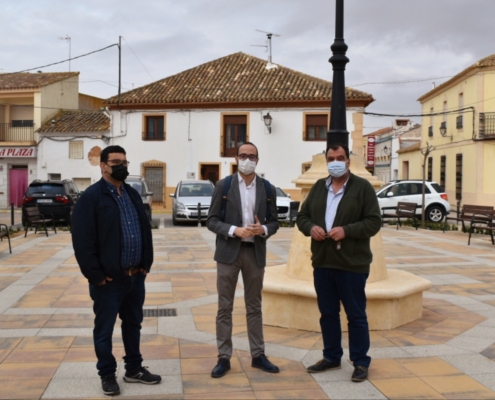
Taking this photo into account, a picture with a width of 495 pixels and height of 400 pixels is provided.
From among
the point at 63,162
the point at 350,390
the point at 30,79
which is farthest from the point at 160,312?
the point at 30,79

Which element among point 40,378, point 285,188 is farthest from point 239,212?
point 285,188

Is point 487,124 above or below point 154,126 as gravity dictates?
above

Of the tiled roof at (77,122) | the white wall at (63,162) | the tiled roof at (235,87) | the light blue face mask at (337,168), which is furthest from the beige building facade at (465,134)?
the light blue face mask at (337,168)

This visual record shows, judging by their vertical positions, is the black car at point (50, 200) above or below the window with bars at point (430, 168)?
below

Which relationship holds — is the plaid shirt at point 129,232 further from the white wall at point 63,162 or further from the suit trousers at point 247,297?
the white wall at point 63,162

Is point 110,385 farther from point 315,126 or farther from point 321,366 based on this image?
point 315,126

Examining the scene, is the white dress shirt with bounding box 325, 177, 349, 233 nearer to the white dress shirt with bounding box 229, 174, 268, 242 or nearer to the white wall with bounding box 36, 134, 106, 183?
the white dress shirt with bounding box 229, 174, 268, 242

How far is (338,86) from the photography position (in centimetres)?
627

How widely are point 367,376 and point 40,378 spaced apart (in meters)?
2.43

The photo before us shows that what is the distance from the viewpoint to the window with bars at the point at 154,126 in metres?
33.0

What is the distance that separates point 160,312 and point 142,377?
2.43 m

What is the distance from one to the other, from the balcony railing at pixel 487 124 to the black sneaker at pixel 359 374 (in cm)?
2931

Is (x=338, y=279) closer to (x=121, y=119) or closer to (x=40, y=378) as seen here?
(x=40, y=378)

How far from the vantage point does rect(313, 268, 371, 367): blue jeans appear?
15.9 ft
